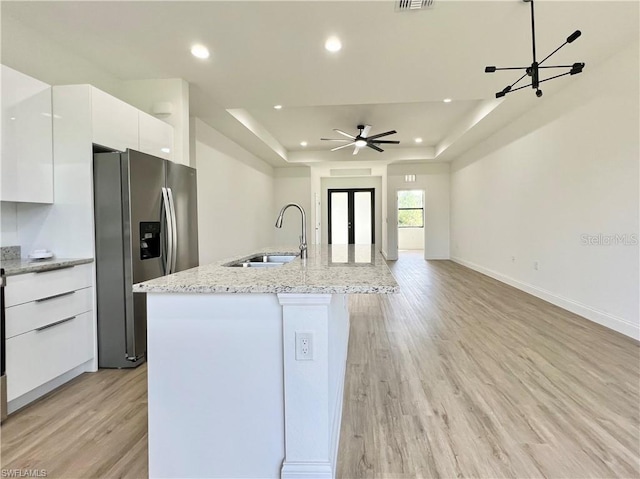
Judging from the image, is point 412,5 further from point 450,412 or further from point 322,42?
point 450,412

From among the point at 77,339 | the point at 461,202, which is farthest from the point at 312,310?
the point at 461,202

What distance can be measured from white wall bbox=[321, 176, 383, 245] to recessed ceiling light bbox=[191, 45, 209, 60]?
8403mm

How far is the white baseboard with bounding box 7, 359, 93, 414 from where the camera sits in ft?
6.37

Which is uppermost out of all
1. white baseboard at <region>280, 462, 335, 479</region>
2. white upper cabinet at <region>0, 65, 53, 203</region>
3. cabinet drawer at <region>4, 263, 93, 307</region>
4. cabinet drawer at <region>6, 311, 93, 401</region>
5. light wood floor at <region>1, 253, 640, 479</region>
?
white upper cabinet at <region>0, 65, 53, 203</region>

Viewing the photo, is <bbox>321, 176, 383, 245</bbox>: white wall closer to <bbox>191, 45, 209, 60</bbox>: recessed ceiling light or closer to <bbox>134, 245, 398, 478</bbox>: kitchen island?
<bbox>191, 45, 209, 60</bbox>: recessed ceiling light

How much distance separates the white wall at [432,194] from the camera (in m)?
8.82

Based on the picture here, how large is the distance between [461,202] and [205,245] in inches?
238

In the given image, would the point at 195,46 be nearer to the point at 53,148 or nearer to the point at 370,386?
the point at 53,148

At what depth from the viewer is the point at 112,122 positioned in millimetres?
2617

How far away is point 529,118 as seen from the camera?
471 cm

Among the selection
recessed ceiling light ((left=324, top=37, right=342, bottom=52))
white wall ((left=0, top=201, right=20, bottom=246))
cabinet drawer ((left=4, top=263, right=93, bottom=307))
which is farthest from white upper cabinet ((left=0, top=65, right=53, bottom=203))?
recessed ceiling light ((left=324, top=37, right=342, bottom=52))

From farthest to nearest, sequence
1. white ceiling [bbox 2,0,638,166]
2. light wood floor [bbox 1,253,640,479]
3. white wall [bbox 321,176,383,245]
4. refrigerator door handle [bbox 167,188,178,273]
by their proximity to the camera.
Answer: white wall [bbox 321,176,383,245] → refrigerator door handle [bbox 167,188,178,273] → white ceiling [bbox 2,0,638,166] → light wood floor [bbox 1,253,640,479]

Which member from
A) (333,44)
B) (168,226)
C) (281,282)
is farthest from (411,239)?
(281,282)

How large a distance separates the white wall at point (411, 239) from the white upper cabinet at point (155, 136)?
9.94 metres
